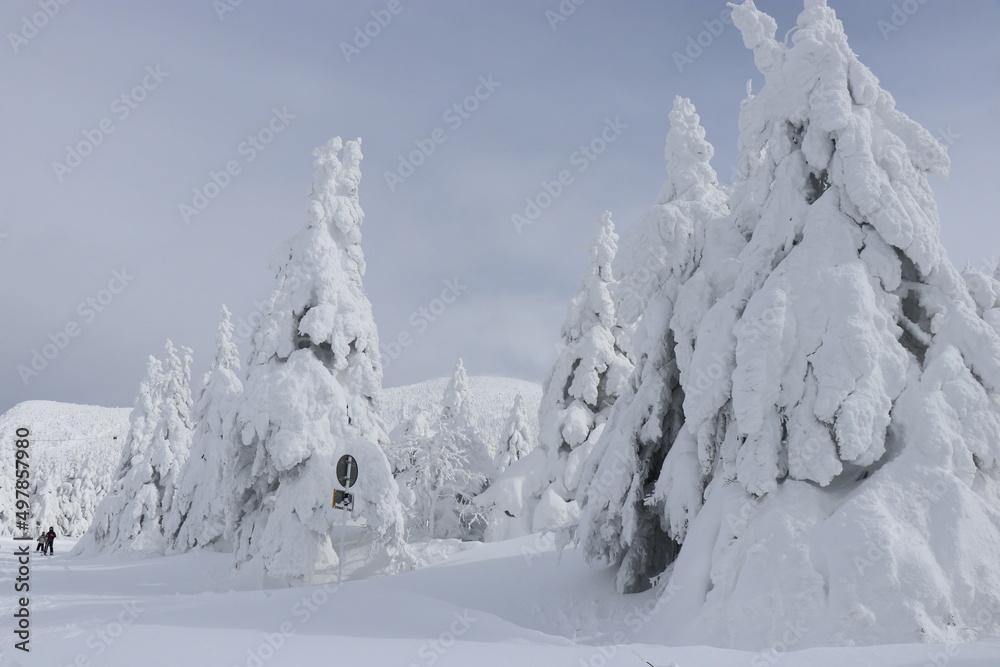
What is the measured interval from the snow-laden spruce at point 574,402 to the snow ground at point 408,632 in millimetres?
9554

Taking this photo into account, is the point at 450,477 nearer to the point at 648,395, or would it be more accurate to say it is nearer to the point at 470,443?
the point at 470,443

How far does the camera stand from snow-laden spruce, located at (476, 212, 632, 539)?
2530 centimetres

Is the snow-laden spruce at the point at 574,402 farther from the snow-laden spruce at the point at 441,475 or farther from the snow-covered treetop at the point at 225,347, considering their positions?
the snow-covered treetop at the point at 225,347

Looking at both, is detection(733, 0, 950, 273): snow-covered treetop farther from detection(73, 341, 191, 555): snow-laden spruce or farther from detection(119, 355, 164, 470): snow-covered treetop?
detection(119, 355, 164, 470): snow-covered treetop

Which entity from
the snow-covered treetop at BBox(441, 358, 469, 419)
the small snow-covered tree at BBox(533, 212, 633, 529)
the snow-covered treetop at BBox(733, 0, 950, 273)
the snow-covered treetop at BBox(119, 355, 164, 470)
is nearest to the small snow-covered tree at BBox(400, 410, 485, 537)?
the small snow-covered tree at BBox(533, 212, 633, 529)

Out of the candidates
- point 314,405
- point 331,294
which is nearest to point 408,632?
point 314,405

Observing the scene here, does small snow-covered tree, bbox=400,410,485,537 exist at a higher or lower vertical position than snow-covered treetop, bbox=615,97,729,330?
lower

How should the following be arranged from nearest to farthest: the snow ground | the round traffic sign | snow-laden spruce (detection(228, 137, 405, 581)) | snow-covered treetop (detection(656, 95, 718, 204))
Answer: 1. the snow ground
2. the round traffic sign
3. snow-covered treetop (detection(656, 95, 718, 204))
4. snow-laden spruce (detection(228, 137, 405, 581))

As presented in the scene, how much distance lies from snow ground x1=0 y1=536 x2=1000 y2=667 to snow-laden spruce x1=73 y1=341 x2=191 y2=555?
20.8 metres

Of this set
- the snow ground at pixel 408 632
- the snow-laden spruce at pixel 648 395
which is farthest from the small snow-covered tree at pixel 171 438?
the snow-laden spruce at pixel 648 395

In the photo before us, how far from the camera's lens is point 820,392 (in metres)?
9.70

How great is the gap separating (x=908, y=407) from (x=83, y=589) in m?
21.0

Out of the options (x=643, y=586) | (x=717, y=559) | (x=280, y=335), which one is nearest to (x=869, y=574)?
(x=717, y=559)

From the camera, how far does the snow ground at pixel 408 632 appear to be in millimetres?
6520
